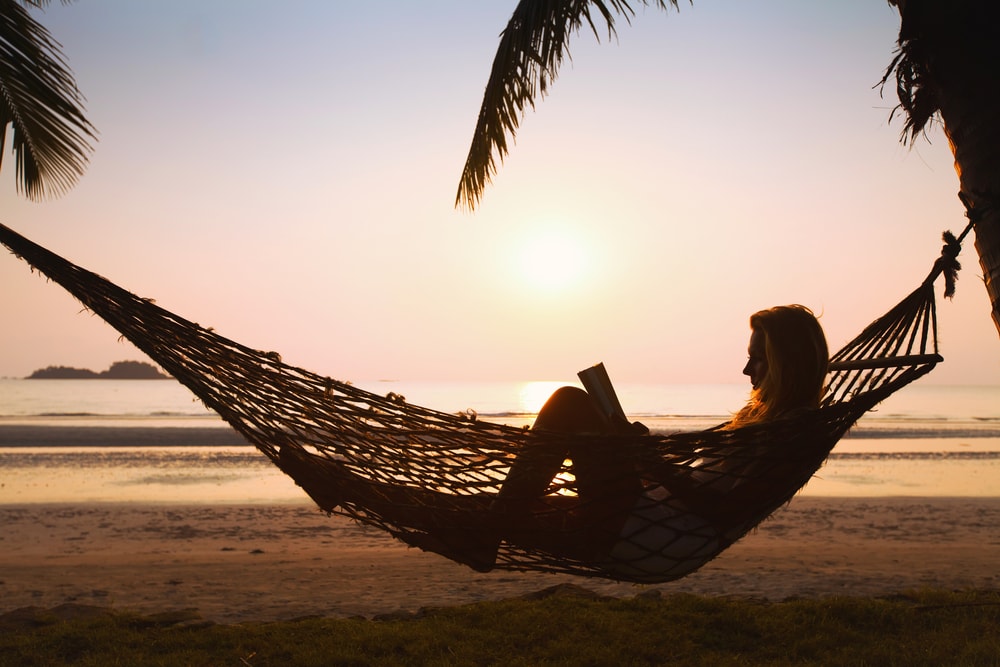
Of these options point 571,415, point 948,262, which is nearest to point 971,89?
point 948,262

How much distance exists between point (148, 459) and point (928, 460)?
10.9 m

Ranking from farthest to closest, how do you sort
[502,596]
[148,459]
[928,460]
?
[928,460] → [148,459] → [502,596]

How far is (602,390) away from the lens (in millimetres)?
1969

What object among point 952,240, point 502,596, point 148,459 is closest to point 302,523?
point 502,596

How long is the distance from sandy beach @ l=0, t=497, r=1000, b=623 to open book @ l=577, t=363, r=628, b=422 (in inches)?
76.9

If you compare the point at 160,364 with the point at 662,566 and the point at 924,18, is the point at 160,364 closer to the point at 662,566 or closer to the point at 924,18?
the point at 662,566

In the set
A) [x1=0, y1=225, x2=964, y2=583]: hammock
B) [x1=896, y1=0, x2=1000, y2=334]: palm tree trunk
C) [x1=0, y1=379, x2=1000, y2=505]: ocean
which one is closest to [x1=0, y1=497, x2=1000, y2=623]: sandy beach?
[x1=0, y1=379, x2=1000, y2=505]: ocean

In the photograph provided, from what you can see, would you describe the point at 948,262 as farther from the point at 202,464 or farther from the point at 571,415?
the point at 202,464

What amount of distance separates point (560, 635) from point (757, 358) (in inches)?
59.3

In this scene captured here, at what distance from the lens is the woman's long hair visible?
187 cm

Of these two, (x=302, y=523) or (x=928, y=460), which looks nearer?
(x=302, y=523)

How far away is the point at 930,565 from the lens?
4574 millimetres

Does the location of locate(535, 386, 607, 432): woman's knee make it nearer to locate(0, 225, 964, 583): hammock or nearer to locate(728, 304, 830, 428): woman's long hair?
locate(0, 225, 964, 583): hammock

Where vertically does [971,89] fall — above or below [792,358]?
above
